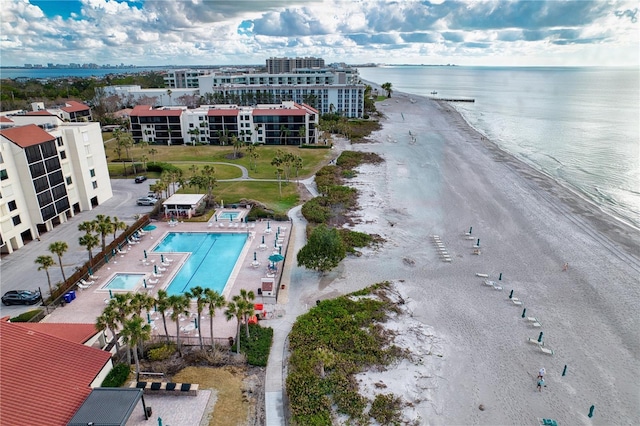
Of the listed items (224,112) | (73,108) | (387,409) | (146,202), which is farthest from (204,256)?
(73,108)

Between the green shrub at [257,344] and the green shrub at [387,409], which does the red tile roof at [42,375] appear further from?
the green shrub at [387,409]

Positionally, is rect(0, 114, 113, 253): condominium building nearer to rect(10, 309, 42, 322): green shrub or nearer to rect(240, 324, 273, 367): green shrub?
rect(10, 309, 42, 322): green shrub

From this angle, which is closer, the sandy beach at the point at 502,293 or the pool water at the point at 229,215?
the sandy beach at the point at 502,293

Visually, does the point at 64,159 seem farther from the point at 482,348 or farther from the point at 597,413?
the point at 597,413

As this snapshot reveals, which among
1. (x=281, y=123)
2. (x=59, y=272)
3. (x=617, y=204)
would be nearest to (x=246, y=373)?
(x=59, y=272)

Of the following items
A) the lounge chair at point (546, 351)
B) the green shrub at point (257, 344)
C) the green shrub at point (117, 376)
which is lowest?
the lounge chair at point (546, 351)

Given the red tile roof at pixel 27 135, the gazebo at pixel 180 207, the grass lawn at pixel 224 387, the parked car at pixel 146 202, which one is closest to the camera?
the grass lawn at pixel 224 387

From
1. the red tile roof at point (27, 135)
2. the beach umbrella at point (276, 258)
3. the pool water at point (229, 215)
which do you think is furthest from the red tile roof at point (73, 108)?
the beach umbrella at point (276, 258)

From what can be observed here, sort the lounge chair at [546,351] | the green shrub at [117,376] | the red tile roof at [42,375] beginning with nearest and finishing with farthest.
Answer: the red tile roof at [42,375] → the green shrub at [117,376] → the lounge chair at [546,351]
